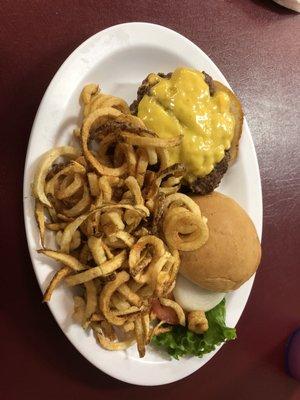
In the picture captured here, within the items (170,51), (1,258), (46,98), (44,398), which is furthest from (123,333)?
(170,51)

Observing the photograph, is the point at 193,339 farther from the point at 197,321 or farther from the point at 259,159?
the point at 259,159

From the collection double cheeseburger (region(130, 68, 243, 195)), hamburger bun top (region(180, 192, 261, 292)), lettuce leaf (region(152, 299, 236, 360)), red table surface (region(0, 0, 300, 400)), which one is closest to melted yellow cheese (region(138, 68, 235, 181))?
double cheeseburger (region(130, 68, 243, 195))

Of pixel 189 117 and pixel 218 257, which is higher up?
pixel 189 117

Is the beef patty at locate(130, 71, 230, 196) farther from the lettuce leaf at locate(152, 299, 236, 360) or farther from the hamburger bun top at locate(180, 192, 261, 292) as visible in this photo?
the lettuce leaf at locate(152, 299, 236, 360)

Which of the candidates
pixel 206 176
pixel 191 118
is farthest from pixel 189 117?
pixel 206 176

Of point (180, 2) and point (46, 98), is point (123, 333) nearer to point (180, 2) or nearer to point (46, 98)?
point (46, 98)
